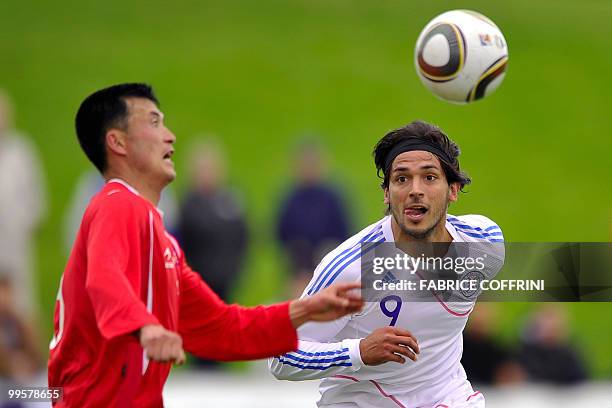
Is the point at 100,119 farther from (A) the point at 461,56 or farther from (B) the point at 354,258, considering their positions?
(A) the point at 461,56

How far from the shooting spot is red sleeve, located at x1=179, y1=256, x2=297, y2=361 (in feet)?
20.8

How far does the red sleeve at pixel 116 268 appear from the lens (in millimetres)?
5559

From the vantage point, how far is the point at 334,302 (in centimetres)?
599

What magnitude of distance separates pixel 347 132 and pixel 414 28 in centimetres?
307

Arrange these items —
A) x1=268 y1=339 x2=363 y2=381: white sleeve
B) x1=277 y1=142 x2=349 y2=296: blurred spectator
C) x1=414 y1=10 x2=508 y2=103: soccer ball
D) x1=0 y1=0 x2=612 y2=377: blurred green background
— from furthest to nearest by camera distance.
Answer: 1. x1=0 y1=0 x2=612 y2=377: blurred green background
2. x1=277 y1=142 x2=349 y2=296: blurred spectator
3. x1=414 y1=10 x2=508 y2=103: soccer ball
4. x1=268 y1=339 x2=363 y2=381: white sleeve

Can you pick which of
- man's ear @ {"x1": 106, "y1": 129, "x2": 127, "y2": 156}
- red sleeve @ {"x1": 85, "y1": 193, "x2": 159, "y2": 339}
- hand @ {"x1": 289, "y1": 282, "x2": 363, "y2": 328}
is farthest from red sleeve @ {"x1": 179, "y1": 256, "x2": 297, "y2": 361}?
man's ear @ {"x1": 106, "y1": 129, "x2": 127, "y2": 156}

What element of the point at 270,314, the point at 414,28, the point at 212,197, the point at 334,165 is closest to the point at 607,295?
the point at 270,314

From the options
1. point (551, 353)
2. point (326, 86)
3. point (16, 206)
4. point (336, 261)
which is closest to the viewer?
point (336, 261)

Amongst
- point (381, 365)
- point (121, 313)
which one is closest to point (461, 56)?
point (381, 365)

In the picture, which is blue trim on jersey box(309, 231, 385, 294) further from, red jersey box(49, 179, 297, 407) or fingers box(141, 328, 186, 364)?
fingers box(141, 328, 186, 364)

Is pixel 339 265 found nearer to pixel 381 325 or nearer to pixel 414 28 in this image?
pixel 381 325

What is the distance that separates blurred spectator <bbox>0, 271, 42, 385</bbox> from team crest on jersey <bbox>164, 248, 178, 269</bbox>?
484 centimetres

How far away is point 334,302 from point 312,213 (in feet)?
27.6

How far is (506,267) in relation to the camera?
7.46 m
